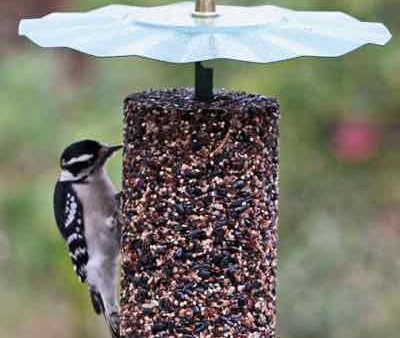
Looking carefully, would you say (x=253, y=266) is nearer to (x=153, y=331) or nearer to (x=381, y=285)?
(x=153, y=331)

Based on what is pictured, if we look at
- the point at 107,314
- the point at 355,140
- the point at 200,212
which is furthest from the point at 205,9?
the point at 355,140

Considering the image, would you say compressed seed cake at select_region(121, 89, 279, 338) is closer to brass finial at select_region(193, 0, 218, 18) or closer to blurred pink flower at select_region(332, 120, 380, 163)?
brass finial at select_region(193, 0, 218, 18)

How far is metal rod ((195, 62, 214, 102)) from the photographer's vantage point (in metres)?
3.60

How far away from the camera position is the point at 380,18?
A: 6.01 metres

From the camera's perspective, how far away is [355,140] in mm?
6062

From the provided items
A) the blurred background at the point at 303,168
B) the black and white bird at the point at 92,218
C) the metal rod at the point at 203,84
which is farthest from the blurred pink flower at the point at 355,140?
the metal rod at the point at 203,84

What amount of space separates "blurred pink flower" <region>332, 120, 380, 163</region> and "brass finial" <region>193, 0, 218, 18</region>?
2635mm

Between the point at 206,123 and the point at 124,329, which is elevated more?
the point at 206,123

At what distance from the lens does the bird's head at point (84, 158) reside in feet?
13.6

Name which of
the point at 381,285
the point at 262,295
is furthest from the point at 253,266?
the point at 381,285

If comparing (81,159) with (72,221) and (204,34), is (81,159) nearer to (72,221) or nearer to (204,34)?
(72,221)

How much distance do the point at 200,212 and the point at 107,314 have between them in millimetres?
744

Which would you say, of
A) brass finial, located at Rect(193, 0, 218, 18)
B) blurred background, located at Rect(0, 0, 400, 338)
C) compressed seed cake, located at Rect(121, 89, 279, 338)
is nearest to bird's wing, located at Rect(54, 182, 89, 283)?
compressed seed cake, located at Rect(121, 89, 279, 338)

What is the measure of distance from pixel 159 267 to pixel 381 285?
2.83 meters
